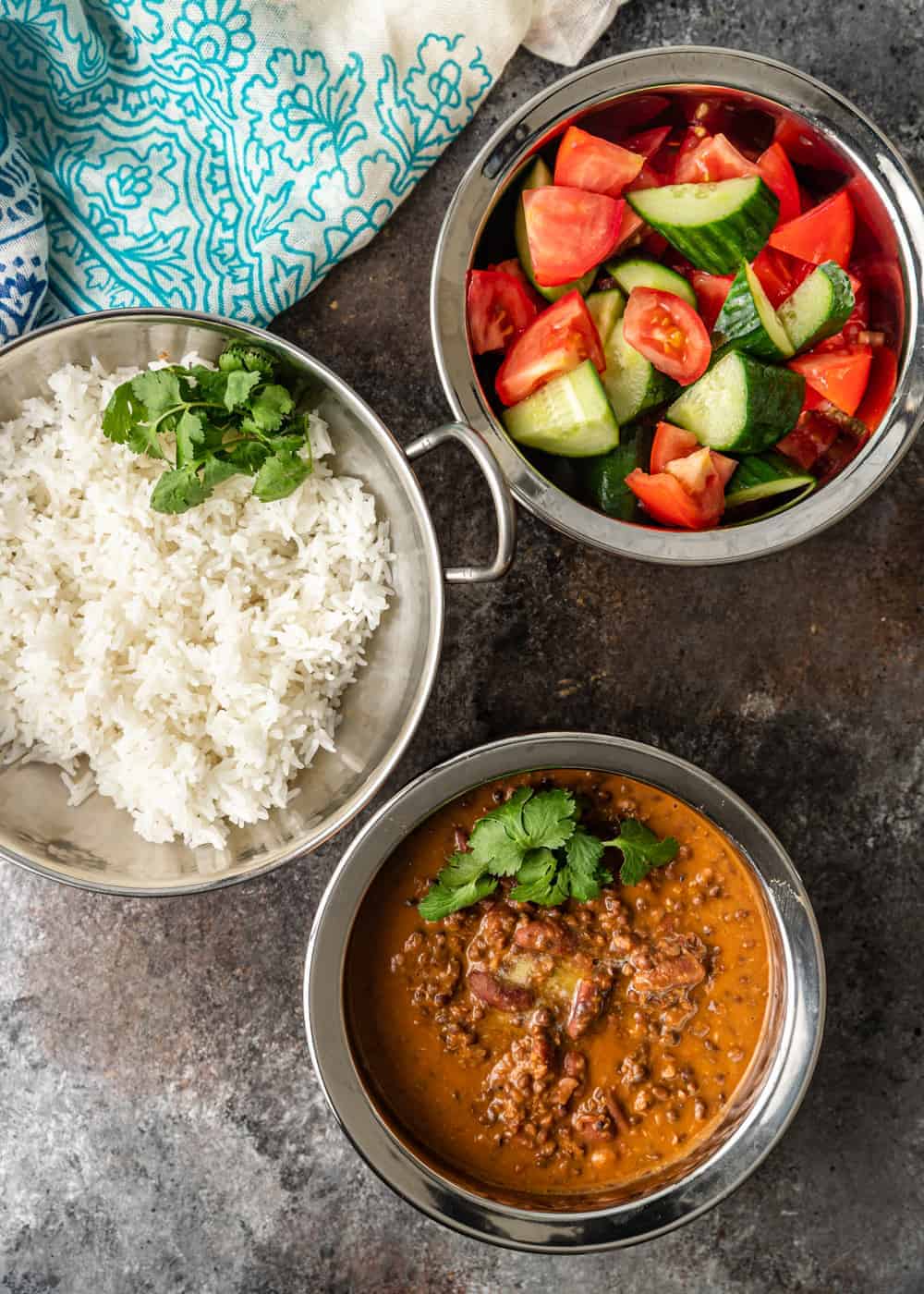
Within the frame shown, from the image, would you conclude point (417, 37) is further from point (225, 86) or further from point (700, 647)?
point (700, 647)

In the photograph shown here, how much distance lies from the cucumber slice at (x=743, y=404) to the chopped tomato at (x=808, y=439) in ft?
0.28

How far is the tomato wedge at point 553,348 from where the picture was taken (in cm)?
174

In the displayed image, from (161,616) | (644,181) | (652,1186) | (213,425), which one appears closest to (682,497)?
(644,181)

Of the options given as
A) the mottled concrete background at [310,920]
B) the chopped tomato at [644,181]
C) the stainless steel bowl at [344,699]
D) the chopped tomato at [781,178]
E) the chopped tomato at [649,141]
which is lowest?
the mottled concrete background at [310,920]

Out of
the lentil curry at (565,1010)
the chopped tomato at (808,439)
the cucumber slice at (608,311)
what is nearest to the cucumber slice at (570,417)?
the cucumber slice at (608,311)

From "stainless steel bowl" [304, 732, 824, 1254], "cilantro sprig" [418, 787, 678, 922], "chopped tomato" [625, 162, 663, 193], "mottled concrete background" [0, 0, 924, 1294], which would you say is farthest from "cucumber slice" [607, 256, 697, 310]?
"cilantro sprig" [418, 787, 678, 922]

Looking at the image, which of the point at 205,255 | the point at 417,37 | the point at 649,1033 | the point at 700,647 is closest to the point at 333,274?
the point at 205,255

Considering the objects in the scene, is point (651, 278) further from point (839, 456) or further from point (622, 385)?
point (839, 456)

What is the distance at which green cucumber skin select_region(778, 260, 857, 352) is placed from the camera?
1.72m

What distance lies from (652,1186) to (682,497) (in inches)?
53.6

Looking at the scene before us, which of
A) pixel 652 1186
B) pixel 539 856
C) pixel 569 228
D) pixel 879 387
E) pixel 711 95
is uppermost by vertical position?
pixel 711 95

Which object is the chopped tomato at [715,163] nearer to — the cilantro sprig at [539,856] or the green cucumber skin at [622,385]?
the green cucumber skin at [622,385]

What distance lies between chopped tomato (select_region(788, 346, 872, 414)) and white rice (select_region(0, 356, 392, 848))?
0.86 metres

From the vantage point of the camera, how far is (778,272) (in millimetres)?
1807
